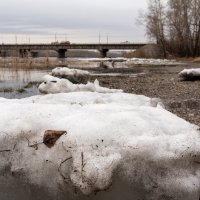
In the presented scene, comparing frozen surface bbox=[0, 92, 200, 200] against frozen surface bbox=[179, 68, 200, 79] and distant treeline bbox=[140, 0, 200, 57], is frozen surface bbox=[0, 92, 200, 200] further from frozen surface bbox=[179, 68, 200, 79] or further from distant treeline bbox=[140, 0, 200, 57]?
distant treeline bbox=[140, 0, 200, 57]

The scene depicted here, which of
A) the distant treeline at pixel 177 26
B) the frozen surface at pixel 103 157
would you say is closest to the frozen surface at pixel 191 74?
the frozen surface at pixel 103 157

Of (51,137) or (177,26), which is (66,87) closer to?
(51,137)

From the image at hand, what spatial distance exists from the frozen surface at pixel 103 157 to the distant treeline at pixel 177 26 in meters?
51.9

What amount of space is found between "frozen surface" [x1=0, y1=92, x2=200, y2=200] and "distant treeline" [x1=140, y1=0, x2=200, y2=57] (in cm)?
5189

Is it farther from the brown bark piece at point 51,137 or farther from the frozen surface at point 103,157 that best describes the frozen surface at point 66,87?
the brown bark piece at point 51,137

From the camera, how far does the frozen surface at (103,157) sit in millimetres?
3250

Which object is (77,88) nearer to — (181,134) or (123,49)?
(181,134)

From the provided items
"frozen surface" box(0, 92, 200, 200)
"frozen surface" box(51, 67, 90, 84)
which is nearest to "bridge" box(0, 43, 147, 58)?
"frozen surface" box(51, 67, 90, 84)

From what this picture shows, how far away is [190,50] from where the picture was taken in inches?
2152

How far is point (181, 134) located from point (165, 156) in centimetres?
34

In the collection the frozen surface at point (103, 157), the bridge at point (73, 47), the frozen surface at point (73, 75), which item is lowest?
the bridge at point (73, 47)

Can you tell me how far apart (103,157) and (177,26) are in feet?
176

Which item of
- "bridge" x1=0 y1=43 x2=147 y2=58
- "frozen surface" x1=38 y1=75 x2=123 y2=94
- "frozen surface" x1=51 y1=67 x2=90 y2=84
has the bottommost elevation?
"bridge" x1=0 y1=43 x2=147 y2=58

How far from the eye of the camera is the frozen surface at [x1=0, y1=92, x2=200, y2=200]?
3.25 m
